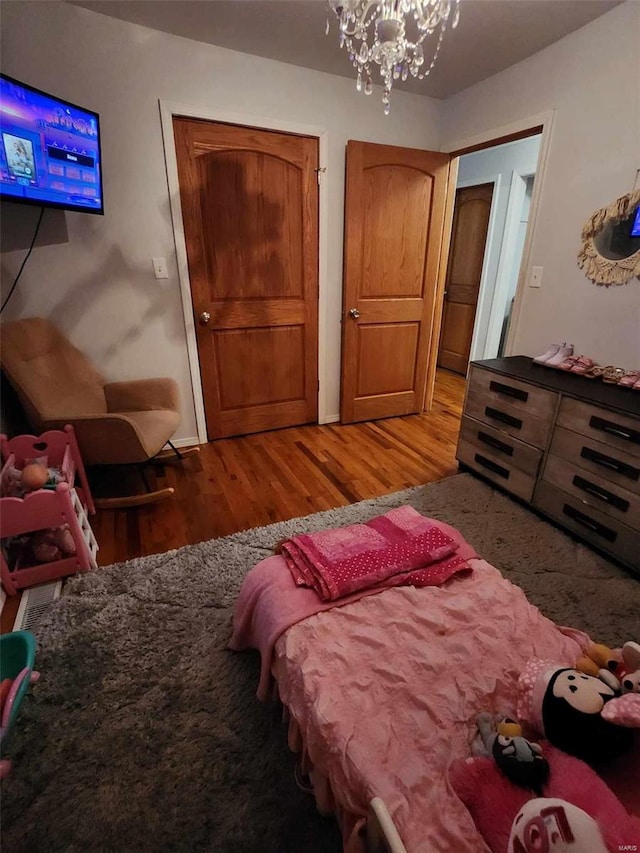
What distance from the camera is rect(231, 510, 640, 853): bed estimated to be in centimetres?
75

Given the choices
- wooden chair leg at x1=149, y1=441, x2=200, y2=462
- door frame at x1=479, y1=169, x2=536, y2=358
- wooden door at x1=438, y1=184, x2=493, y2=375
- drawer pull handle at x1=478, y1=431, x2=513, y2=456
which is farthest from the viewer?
wooden door at x1=438, y1=184, x2=493, y2=375

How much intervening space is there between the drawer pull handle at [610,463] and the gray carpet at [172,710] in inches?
17.5

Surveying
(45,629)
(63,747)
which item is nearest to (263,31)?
(45,629)

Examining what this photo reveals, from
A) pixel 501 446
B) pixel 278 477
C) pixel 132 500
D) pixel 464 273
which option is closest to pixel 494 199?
pixel 464 273

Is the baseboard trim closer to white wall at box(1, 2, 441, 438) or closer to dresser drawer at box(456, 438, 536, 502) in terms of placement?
white wall at box(1, 2, 441, 438)

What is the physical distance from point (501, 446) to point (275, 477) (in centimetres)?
139

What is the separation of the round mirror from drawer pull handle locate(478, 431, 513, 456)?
3.34ft

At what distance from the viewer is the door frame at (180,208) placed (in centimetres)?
229

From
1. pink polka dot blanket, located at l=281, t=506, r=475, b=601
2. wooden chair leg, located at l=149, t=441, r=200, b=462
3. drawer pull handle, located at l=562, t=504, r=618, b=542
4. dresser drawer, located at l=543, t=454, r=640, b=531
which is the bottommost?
wooden chair leg, located at l=149, t=441, r=200, b=462

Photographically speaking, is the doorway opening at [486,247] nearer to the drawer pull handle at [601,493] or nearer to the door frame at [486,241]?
the door frame at [486,241]

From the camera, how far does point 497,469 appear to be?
2328 mm

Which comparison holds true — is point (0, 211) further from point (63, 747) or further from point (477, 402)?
point (477, 402)

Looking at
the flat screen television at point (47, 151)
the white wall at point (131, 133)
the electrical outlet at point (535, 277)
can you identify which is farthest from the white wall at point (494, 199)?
the flat screen television at point (47, 151)

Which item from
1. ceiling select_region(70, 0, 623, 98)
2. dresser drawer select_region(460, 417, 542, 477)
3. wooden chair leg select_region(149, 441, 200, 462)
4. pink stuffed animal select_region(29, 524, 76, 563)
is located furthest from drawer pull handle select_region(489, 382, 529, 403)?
pink stuffed animal select_region(29, 524, 76, 563)
